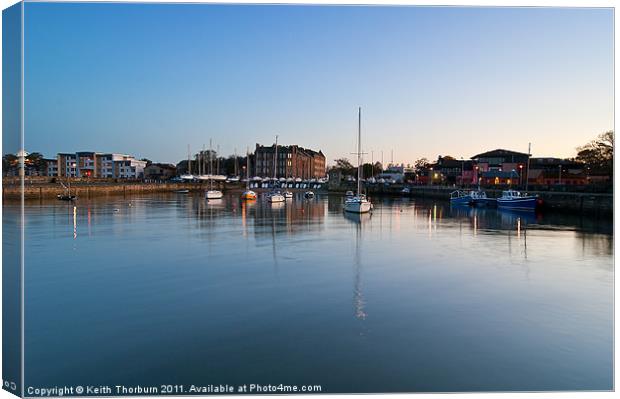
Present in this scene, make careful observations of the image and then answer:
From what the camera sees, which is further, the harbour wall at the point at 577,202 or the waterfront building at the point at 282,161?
the waterfront building at the point at 282,161

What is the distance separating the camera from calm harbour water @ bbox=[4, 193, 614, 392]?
8609 millimetres

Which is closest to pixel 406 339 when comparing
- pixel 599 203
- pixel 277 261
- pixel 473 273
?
pixel 473 273

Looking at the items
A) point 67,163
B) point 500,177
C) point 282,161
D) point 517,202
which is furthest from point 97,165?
point 517,202

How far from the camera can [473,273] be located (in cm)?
1778

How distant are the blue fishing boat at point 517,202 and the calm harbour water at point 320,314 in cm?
2709

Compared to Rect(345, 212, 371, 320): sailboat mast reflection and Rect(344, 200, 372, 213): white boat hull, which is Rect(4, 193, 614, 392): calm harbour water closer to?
Rect(345, 212, 371, 320): sailboat mast reflection

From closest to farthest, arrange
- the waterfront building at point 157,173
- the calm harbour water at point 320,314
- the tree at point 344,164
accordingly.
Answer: the calm harbour water at point 320,314 < the waterfront building at point 157,173 < the tree at point 344,164

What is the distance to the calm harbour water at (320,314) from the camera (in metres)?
8.61

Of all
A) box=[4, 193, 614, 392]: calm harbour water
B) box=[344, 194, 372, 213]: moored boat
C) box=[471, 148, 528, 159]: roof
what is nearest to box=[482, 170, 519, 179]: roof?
box=[471, 148, 528, 159]: roof

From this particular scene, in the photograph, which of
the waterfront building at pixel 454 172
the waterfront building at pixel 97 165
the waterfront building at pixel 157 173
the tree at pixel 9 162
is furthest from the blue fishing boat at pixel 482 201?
the waterfront building at pixel 157 173

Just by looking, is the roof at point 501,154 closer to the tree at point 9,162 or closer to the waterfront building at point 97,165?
the tree at point 9,162

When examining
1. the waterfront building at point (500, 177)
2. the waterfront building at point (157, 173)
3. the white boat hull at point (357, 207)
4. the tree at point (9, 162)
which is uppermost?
the waterfront building at point (157, 173)

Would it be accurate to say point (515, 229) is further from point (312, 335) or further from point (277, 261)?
point (312, 335)

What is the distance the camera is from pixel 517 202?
170 ft
